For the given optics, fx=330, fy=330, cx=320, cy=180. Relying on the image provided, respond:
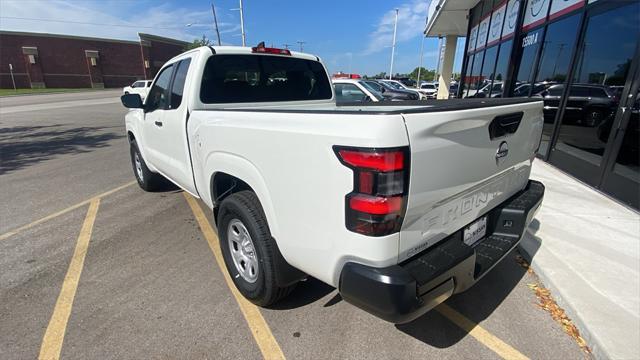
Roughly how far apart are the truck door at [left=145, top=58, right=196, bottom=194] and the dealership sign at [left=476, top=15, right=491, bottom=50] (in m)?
12.8

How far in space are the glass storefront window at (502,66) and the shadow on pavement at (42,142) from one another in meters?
12.1

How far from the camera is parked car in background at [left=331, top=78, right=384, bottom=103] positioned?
32.1 ft

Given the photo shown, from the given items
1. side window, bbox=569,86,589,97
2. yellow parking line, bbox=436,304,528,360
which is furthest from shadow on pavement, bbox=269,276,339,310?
side window, bbox=569,86,589,97

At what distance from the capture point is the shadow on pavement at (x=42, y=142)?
7664mm

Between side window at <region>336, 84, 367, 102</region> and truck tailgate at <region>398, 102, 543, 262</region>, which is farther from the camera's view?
side window at <region>336, 84, 367, 102</region>

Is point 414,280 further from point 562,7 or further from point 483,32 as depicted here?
point 483,32

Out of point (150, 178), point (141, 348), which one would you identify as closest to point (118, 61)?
point (150, 178)

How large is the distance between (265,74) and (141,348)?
277 cm

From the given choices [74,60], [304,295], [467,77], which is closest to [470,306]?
[304,295]

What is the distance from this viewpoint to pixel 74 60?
47.0 metres

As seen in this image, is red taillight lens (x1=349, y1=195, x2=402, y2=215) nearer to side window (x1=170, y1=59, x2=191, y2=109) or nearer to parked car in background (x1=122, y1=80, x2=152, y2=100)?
side window (x1=170, y1=59, x2=191, y2=109)

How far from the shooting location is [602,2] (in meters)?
5.52

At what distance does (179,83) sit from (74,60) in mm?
57179

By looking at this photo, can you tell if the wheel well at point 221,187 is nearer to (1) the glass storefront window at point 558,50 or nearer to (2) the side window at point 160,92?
(2) the side window at point 160,92
